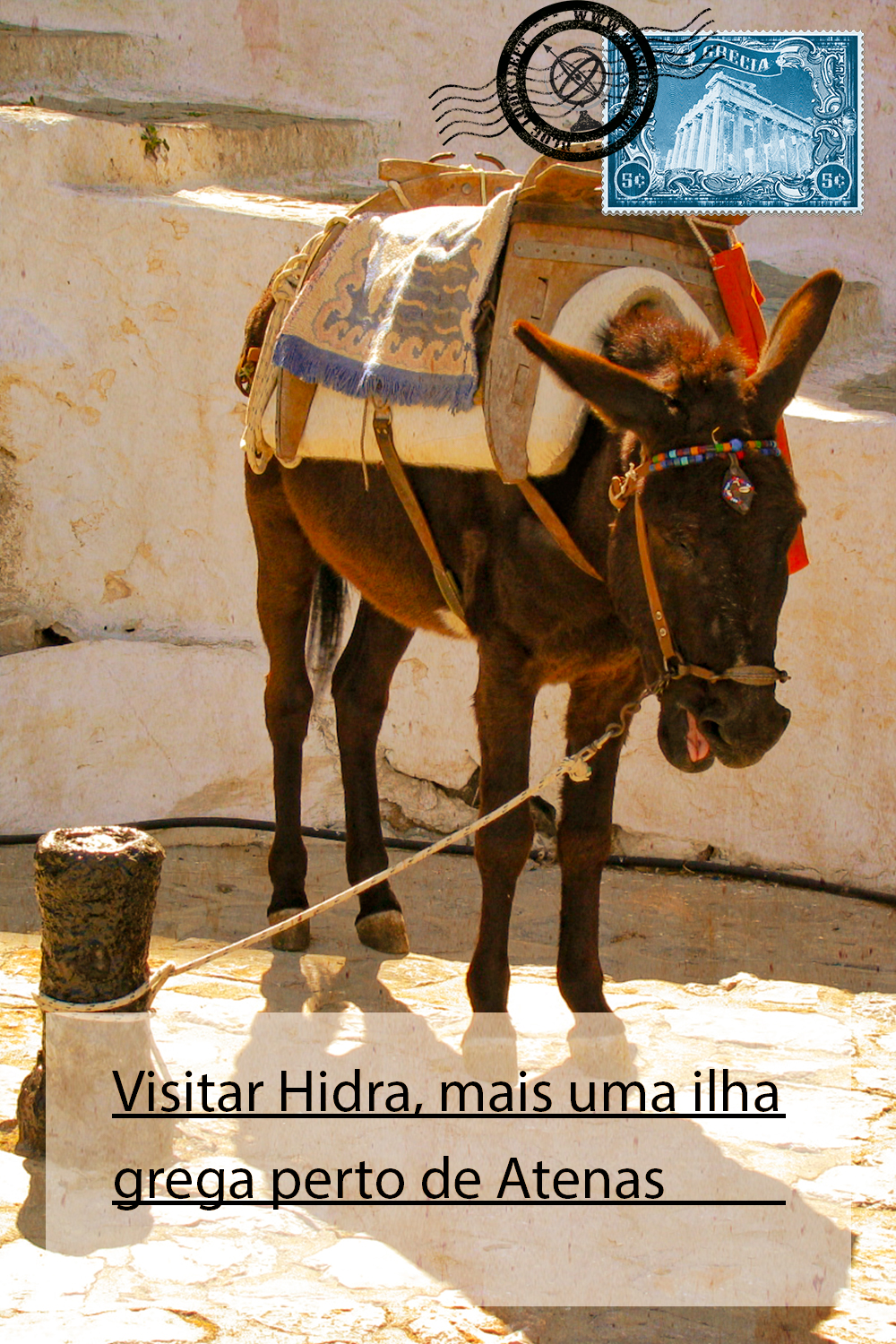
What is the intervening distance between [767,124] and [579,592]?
2807 mm

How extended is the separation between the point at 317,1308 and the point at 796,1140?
4.00 ft

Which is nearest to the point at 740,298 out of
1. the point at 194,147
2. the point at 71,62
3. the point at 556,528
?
the point at 556,528

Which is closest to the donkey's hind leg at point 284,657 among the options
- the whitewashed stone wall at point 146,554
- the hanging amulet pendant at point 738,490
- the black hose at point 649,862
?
the black hose at point 649,862

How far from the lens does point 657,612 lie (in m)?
Result: 2.79

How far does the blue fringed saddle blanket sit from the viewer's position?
333 cm

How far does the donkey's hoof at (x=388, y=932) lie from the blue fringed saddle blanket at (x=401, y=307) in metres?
1.64

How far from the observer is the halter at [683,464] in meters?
2.65

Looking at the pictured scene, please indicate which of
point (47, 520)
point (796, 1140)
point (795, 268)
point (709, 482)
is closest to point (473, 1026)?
point (796, 1140)

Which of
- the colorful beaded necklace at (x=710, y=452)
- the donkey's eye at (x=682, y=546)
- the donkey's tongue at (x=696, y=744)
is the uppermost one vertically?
the colorful beaded necklace at (x=710, y=452)

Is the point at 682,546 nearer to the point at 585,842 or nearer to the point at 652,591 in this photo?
the point at 652,591

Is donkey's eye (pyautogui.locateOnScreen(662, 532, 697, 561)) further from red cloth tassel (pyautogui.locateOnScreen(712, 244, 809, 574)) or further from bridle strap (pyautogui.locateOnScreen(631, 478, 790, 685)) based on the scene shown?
red cloth tassel (pyautogui.locateOnScreen(712, 244, 809, 574))

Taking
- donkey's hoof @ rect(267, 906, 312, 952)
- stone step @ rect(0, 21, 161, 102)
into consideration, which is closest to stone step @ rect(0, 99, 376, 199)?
stone step @ rect(0, 21, 161, 102)

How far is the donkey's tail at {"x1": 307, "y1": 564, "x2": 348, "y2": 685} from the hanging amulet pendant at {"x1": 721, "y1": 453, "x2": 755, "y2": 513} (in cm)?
212

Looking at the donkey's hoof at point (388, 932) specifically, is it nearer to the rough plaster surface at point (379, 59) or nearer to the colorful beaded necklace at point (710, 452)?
the colorful beaded necklace at point (710, 452)
